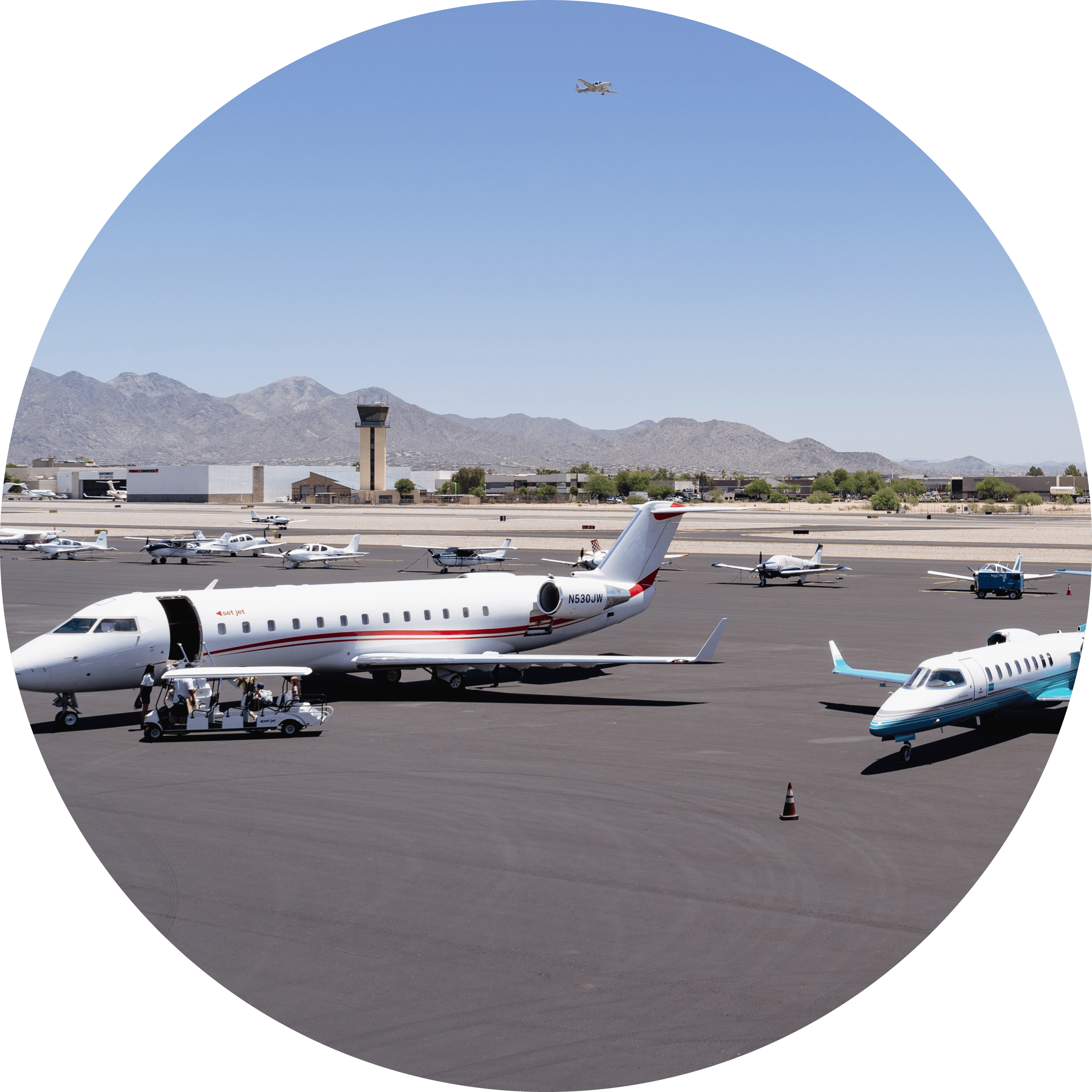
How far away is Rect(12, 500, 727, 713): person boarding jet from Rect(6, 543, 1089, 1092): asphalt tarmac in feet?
5.35

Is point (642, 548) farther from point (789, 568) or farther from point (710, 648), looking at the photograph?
point (789, 568)

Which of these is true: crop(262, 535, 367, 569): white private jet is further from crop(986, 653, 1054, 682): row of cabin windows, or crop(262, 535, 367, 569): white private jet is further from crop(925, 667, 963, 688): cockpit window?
crop(925, 667, 963, 688): cockpit window

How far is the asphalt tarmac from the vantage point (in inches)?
619

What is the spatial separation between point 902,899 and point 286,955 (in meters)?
10.7

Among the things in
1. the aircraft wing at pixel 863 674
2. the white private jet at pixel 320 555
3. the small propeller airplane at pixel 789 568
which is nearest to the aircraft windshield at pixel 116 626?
the aircraft wing at pixel 863 674

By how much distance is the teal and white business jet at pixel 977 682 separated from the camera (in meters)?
30.1

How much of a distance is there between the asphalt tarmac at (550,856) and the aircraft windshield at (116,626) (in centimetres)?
306

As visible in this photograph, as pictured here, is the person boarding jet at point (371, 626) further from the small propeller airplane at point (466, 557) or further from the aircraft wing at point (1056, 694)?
the small propeller airplane at point (466, 557)

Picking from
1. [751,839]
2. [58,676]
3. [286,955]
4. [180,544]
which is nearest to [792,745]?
[751,839]

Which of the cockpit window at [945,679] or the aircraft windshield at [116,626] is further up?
the aircraft windshield at [116,626]

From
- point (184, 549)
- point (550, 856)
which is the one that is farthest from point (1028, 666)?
point (184, 549)

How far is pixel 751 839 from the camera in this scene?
23.1 meters

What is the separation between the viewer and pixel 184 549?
99812mm

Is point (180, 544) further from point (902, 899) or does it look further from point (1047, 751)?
point (902, 899)
